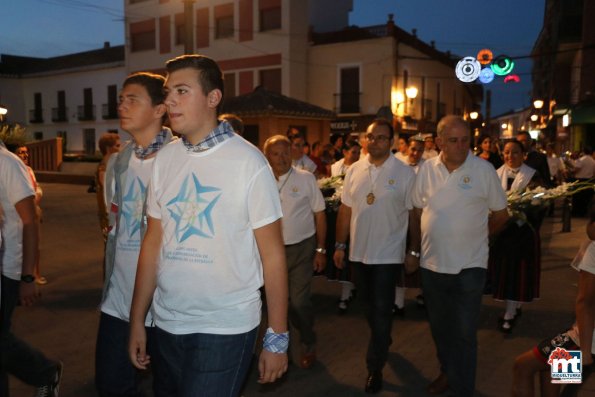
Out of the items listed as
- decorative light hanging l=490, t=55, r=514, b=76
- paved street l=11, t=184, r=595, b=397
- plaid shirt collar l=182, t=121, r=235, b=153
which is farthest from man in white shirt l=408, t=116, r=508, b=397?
decorative light hanging l=490, t=55, r=514, b=76

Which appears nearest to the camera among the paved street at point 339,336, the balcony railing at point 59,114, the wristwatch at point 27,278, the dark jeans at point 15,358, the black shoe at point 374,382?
the dark jeans at point 15,358

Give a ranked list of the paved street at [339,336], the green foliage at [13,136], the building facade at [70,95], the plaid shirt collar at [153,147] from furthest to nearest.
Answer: the building facade at [70,95] → the green foliage at [13,136] → the paved street at [339,336] → the plaid shirt collar at [153,147]

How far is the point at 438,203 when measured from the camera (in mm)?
4363

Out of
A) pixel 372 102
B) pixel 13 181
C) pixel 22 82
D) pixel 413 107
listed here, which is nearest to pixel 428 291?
pixel 13 181

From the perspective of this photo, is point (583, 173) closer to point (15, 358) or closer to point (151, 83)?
point (151, 83)

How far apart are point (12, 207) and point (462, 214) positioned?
10.4 ft

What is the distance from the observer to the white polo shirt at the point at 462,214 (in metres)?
4.24

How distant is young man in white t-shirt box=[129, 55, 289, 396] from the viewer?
2449mm

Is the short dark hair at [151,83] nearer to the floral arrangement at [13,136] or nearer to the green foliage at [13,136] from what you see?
the floral arrangement at [13,136]

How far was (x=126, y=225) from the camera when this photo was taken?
10.7ft

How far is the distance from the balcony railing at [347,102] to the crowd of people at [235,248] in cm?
2466

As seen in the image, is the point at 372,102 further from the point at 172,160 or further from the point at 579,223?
the point at 172,160

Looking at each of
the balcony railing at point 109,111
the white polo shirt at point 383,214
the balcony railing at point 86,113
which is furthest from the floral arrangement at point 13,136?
the balcony railing at point 86,113

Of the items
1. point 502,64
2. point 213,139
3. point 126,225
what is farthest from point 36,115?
point 213,139
